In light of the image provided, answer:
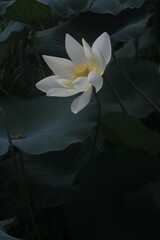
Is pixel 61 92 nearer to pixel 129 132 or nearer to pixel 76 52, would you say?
pixel 76 52

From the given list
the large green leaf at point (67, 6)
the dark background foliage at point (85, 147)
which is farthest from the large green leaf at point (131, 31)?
the large green leaf at point (67, 6)

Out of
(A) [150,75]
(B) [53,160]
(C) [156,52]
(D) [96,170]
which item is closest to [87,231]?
(D) [96,170]

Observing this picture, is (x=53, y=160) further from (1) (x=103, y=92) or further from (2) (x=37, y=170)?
(1) (x=103, y=92)

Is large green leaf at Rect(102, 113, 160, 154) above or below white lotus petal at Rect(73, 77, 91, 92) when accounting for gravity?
below

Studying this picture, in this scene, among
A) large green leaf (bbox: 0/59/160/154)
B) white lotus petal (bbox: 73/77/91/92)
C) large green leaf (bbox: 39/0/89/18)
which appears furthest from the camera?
large green leaf (bbox: 39/0/89/18)

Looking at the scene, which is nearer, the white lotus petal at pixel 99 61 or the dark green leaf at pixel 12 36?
the white lotus petal at pixel 99 61

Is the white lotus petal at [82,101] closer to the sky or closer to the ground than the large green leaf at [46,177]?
closer to the sky

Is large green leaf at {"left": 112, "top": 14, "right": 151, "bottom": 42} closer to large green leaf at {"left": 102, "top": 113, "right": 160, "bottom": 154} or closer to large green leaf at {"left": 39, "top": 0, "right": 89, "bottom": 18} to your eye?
large green leaf at {"left": 39, "top": 0, "right": 89, "bottom": 18}

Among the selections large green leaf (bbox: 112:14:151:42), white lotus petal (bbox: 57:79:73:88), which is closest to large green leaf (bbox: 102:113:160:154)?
white lotus petal (bbox: 57:79:73:88)

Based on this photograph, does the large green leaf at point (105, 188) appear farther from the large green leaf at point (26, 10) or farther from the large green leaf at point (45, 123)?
the large green leaf at point (26, 10)
